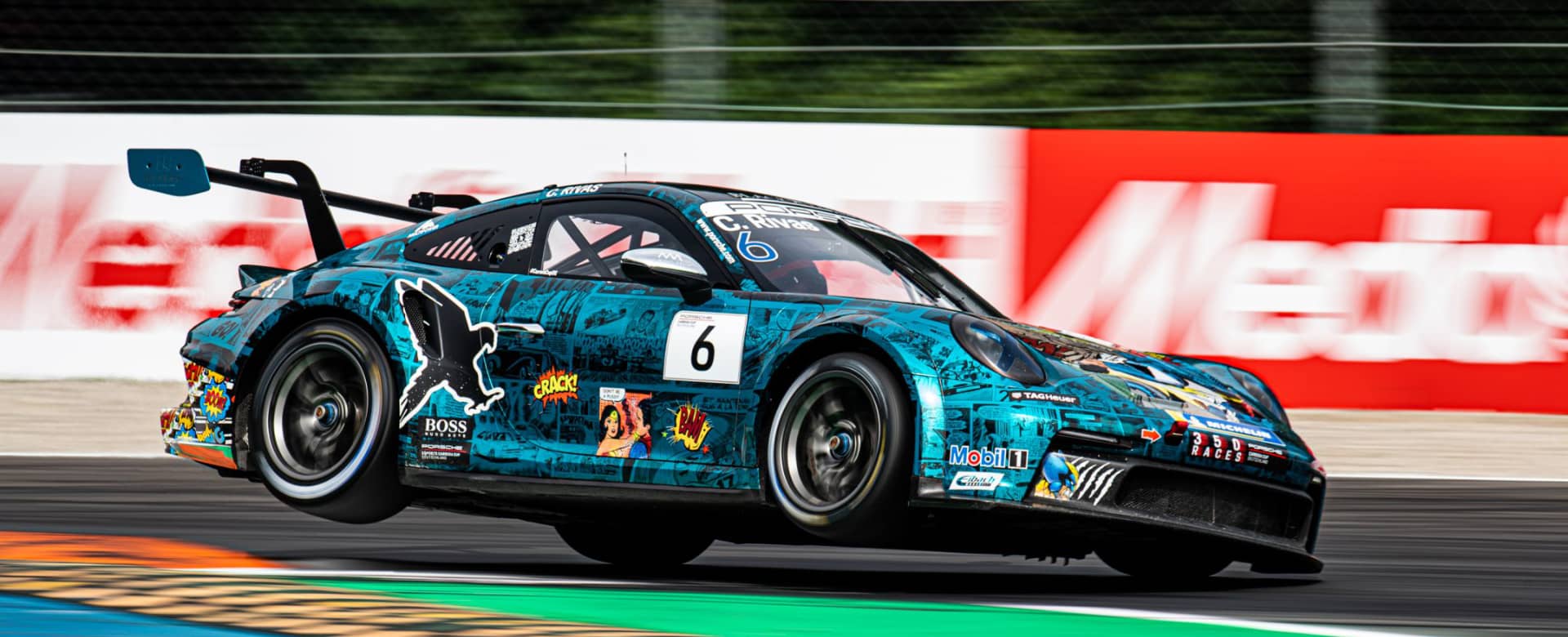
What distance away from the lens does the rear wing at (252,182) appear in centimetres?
784

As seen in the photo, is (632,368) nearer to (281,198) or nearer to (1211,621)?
(1211,621)

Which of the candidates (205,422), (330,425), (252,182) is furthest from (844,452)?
(252,182)

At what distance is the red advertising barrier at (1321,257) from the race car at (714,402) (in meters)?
5.35

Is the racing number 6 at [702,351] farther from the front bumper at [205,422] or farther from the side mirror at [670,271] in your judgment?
the front bumper at [205,422]

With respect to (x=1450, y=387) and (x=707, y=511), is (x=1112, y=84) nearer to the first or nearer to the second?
(x=1450, y=387)

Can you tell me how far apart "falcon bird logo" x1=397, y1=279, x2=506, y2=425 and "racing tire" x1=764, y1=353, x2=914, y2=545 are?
1.07m

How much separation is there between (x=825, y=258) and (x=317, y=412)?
166 cm

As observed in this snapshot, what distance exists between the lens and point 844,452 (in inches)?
236

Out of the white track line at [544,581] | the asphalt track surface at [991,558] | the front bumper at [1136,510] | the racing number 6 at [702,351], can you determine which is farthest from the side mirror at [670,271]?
the front bumper at [1136,510]

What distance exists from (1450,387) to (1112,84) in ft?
11.7

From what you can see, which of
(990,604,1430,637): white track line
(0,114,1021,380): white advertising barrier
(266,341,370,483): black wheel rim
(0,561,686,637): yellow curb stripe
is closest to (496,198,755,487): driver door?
(266,341,370,483): black wheel rim

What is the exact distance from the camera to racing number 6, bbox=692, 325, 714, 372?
6312mm

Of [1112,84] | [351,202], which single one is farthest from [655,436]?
[1112,84]

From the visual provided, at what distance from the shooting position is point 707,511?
248 inches
